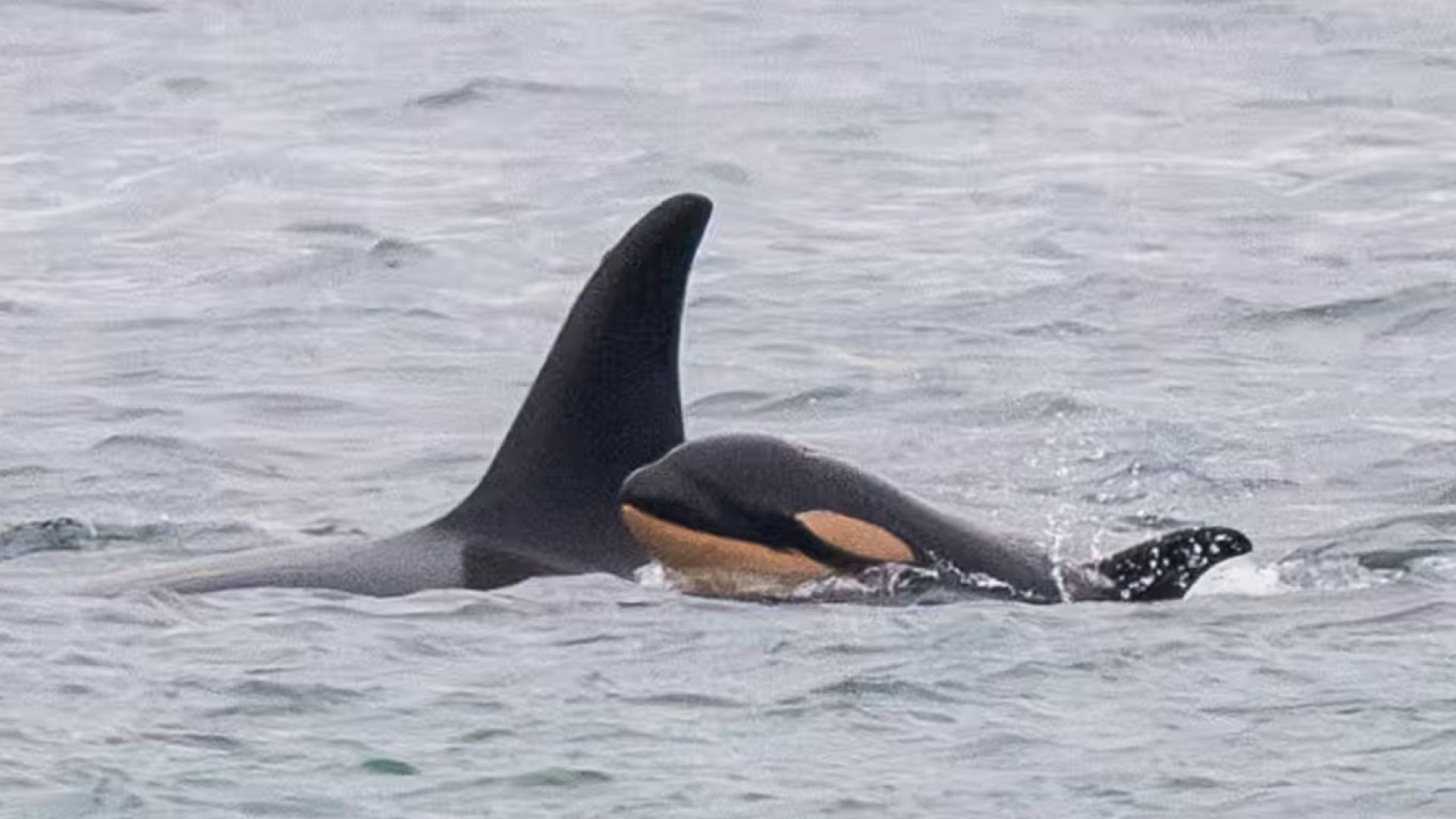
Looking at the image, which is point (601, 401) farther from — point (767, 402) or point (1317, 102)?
point (1317, 102)

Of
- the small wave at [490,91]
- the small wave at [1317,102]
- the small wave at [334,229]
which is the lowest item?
the small wave at [490,91]

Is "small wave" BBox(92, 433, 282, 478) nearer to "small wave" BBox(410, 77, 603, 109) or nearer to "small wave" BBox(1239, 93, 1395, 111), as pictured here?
"small wave" BBox(410, 77, 603, 109)

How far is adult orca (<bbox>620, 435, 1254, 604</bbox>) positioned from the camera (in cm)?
1393

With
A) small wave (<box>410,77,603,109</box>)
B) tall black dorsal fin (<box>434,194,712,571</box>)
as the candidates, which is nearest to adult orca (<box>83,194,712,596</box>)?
tall black dorsal fin (<box>434,194,712,571</box>)

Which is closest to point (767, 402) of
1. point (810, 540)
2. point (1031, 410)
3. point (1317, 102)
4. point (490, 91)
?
point (1031, 410)

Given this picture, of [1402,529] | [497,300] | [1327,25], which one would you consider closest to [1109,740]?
[1402,529]

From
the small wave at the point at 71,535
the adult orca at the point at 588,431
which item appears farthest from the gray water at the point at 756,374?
the adult orca at the point at 588,431

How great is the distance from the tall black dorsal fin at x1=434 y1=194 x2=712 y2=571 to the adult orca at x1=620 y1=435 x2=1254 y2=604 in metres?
0.36

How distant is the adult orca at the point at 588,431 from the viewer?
1445 centimetres

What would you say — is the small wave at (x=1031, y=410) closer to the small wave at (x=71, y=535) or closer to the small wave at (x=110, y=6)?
the small wave at (x=71, y=535)

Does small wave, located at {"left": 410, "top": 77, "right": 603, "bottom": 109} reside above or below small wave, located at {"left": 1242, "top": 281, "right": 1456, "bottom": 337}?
below

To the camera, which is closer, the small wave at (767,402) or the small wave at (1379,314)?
the small wave at (767,402)

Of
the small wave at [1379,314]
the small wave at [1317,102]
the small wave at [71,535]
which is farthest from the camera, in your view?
the small wave at [1317,102]

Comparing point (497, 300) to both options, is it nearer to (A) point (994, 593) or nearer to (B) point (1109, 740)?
(A) point (994, 593)
